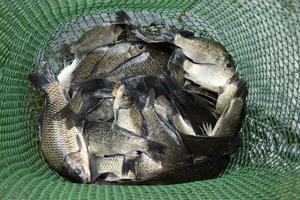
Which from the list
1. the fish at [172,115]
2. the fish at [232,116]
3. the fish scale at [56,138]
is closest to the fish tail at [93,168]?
the fish scale at [56,138]

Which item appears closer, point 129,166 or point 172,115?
point 129,166

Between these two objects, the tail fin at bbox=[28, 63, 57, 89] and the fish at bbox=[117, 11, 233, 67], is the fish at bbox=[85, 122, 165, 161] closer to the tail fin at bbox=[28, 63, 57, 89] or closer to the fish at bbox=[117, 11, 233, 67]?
the tail fin at bbox=[28, 63, 57, 89]

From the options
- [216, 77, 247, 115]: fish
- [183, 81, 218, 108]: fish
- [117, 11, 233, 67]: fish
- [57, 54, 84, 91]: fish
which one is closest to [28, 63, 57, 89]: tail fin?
[57, 54, 84, 91]: fish

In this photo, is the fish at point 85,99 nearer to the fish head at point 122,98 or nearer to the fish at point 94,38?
the fish head at point 122,98

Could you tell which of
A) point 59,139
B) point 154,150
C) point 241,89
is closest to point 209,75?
point 241,89

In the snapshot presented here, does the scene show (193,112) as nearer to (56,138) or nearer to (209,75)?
(209,75)

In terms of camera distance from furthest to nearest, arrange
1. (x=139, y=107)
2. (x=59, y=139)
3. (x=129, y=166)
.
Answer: (x=139, y=107) → (x=59, y=139) → (x=129, y=166)

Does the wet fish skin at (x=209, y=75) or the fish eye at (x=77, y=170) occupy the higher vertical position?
the wet fish skin at (x=209, y=75)

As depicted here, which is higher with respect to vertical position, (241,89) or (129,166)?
(241,89)
